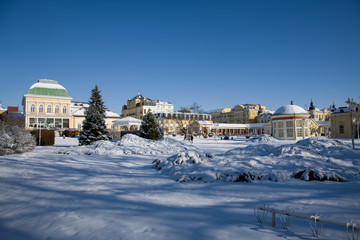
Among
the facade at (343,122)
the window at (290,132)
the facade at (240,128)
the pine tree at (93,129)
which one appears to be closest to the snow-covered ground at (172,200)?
the pine tree at (93,129)

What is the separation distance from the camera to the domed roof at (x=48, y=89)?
6738cm

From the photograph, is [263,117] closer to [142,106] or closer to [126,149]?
[142,106]

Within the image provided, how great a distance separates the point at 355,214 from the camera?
4430 millimetres

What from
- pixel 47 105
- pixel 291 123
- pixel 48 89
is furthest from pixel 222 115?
pixel 291 123

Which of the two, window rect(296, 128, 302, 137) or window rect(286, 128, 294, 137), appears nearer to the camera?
window rect(296, 128, 302, 137)

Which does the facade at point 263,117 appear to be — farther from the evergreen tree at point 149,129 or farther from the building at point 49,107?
the evergreen tree at point 149,129

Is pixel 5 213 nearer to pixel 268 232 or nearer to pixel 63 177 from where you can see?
pixel 63 177

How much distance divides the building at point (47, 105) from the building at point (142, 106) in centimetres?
3262

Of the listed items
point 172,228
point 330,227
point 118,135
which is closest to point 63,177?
point 172,228

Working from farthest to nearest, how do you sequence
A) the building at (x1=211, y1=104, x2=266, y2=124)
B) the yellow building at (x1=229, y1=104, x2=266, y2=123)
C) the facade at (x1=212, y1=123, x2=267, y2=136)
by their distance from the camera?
the building at (x1=211, y1=104, x2=266, y2=124) < the yellow building at (x1=229, y1=104, x2=266, y2=123) < the facade at (x1=212, y1=123, x2=267, y2=136)

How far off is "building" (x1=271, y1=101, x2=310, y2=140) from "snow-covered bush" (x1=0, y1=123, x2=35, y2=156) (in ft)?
119

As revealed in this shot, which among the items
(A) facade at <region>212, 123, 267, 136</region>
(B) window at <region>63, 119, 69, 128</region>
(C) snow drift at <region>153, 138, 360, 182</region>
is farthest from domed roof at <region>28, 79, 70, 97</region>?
(C) snow drift at <region>153, 138, 360, 182</region>

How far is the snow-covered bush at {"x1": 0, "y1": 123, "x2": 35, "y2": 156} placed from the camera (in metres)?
13.6

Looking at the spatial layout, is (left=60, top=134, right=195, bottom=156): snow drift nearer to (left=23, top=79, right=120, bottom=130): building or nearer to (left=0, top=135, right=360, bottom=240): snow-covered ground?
(left=0, top=135, right=360, bottom=240): snow-covered ground
